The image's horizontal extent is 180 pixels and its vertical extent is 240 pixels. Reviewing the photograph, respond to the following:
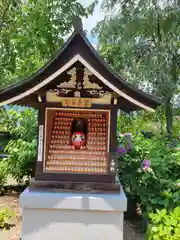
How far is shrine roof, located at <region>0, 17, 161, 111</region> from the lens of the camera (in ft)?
10.6

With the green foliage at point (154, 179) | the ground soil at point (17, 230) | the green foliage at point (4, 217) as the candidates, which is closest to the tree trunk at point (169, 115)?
the green foliage at point (154, 179)

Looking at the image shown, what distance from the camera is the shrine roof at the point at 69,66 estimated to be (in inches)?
127

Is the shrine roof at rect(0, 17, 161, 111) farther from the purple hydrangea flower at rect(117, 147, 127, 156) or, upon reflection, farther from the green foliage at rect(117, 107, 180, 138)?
the green foliage at rect(117, 107, 180, 138)

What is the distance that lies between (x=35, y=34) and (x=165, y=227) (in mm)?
3655

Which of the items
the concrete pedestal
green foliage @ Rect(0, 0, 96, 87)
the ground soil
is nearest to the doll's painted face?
the concrete pedestal

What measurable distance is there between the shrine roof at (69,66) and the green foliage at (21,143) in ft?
8.09

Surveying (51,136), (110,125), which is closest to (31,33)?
(51,136)

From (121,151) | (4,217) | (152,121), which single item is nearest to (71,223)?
(4,217)

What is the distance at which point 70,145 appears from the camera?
12.5 ft

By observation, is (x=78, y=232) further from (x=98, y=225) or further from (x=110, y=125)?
(x=110, y=125)

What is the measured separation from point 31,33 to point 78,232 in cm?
332

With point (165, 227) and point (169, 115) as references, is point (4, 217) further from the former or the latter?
point (169, 115)

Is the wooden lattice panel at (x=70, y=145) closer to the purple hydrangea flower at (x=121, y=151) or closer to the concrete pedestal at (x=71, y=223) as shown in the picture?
the concrete pedestal at (x=71, y=223)

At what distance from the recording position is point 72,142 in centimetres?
380
